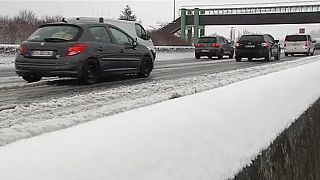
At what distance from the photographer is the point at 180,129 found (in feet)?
7.60

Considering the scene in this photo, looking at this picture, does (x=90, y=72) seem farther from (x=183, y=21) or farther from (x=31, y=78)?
(x=183, y=21)

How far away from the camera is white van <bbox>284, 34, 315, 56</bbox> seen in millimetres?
33750

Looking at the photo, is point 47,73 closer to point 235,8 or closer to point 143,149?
point 143,149

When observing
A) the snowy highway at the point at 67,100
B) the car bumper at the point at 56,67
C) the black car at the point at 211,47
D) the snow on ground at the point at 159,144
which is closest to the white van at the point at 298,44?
the black car at the point at 211,47

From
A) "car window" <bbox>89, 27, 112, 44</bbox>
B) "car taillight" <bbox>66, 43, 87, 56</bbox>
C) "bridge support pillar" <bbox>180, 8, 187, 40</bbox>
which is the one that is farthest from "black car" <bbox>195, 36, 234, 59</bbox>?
"bridge support pillar" <bbox>180, 8, 187, 40</bbox>

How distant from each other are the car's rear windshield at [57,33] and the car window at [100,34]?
392 mm

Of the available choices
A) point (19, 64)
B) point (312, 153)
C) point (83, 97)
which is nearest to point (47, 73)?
point (19, 64)

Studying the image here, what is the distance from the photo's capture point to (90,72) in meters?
10.1

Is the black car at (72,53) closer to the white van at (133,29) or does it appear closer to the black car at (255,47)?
the white van at (133,29)

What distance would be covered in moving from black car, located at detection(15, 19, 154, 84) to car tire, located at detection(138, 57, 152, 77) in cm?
109

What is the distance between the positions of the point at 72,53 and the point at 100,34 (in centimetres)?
126

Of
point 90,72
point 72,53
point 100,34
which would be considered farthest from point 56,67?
point 100,34

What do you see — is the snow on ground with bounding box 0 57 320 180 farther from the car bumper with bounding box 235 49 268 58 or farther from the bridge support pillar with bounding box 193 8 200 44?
the bridge support pillar with bounding box 193 8 200 44

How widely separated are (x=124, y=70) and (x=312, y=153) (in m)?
6.92
